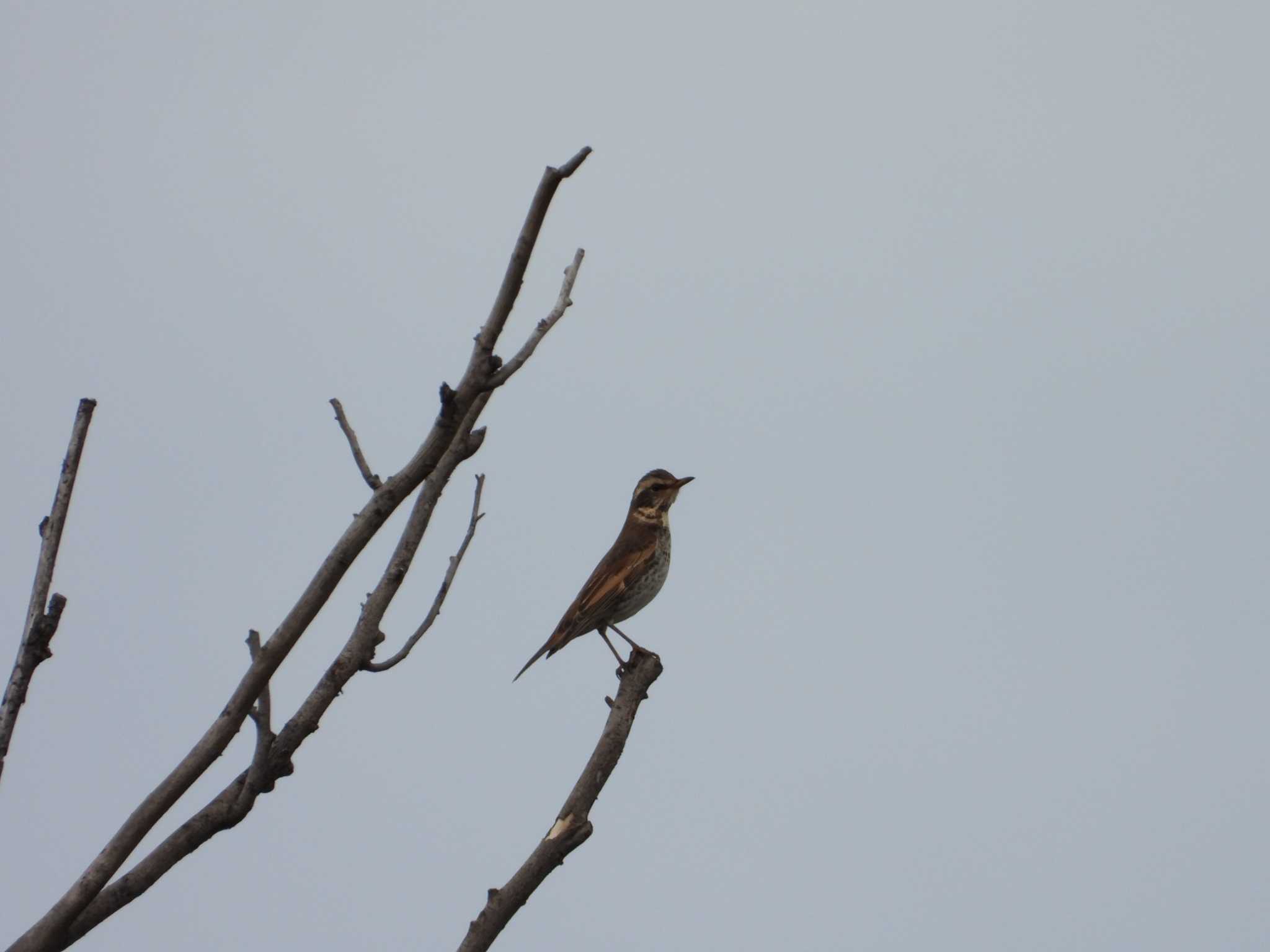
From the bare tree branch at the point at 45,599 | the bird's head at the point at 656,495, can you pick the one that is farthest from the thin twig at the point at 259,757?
the bird's head at the point at 656,495

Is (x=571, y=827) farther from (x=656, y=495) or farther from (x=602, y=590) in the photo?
(x=656, y=495)

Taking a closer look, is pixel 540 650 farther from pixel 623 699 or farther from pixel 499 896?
pixel 499 896

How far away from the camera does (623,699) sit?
5996mm

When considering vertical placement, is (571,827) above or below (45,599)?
above

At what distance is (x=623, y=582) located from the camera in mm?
11859

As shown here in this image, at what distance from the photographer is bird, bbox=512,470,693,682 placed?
11.6 metres

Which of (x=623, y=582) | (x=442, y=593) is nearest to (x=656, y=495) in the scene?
(x=623, y=582)

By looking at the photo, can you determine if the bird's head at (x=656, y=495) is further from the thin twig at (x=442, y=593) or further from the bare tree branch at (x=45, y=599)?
the bare tree branch at (x=45, y=599)

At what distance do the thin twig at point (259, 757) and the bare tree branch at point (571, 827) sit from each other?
0.76 meters

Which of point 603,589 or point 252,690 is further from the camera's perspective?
point 603,589

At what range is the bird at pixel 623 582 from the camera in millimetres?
11562

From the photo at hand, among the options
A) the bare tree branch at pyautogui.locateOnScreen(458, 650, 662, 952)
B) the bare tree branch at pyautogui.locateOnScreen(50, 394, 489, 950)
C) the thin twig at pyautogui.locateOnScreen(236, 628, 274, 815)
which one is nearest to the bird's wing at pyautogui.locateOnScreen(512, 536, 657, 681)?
the bare tree branch at pyautogui.locateOnScreen(458, 650, 662, 952)

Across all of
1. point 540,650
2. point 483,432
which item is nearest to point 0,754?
point 483,432

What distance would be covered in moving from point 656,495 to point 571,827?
8292 millimetres
